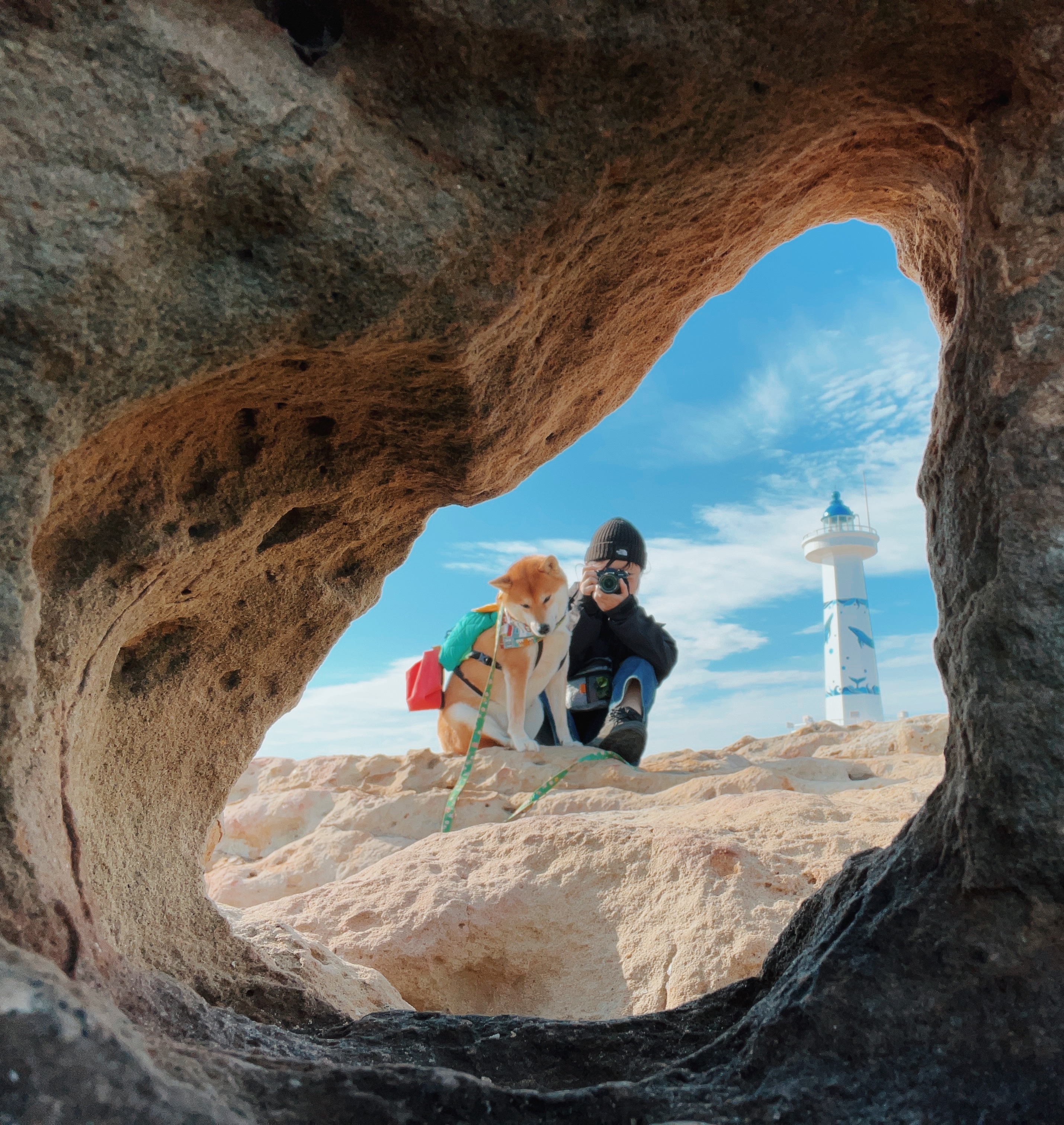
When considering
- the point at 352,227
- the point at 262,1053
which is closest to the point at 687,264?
the point at 352,227

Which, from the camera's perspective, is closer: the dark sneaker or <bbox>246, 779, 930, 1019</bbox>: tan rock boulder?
<bbox>246, 779, 930, 1019</bbox>: tan rock boulder

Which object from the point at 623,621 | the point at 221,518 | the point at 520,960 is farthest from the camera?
the point at 623,621

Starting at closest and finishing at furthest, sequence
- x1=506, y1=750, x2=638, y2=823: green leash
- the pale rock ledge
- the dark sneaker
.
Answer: the pale rock ledge, x1=506, y1=750, x2=638, y2=823: green leash, the dark sneaker

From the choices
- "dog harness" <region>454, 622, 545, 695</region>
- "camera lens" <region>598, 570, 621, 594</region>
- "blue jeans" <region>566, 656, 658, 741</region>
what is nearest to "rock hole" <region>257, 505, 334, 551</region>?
"dog harness" <region>454, 622, 545, 695</region>

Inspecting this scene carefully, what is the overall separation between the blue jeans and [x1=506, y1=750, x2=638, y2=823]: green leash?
75 centimetres

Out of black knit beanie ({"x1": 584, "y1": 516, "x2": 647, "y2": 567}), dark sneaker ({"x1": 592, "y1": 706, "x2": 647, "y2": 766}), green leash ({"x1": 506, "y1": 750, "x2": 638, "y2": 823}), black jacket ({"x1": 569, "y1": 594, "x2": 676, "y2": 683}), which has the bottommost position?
green leash ({"x1": 506, "y1": 750, "x2": 638, "y2": 823})

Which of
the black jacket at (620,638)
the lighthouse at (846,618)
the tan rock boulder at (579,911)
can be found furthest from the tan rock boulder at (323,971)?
the lighthouse at (846,618)

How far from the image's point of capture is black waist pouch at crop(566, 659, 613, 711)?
8.01 metres

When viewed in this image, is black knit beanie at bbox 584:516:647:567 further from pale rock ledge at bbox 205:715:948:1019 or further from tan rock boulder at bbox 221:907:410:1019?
tan rock boulder at bbox 221:907:410:1019

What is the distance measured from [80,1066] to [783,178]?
6.97 ft

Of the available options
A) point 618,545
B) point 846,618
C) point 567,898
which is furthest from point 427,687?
point 846,618

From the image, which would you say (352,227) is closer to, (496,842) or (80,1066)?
(80,1066)

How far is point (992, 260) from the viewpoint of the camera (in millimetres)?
1740

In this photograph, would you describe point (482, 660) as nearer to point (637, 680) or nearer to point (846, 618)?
point (637, 680)
